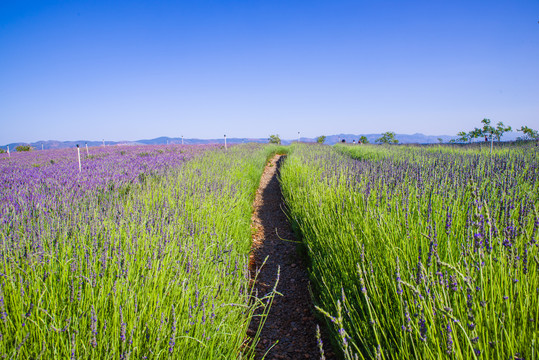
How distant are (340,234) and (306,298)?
1.06 metres

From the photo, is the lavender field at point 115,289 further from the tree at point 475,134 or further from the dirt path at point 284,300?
the tree at point 475,134

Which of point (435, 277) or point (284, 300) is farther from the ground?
point (435, 277)

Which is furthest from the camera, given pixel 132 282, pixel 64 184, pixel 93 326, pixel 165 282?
pixel 64 184

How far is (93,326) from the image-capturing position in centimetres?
106

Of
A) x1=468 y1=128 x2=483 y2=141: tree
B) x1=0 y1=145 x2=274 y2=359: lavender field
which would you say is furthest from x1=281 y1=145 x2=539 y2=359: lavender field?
x1=468 y1=128 x2=483 y2=141: tree

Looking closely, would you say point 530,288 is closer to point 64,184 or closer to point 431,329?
point 431,329

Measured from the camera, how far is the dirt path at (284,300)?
246 cm

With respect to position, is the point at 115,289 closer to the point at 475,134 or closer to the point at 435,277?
the point at 435,277

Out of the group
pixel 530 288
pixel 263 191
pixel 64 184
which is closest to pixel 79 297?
pixel 530 288

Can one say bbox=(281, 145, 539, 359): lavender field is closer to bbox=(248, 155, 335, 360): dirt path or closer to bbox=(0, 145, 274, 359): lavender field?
bbox=(248, 155, 335, 360): dirt path

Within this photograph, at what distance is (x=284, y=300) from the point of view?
10.5 ft

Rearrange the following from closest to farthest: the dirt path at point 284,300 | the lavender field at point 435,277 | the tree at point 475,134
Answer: the lavender field at point 435,277, the dirt path at point 284,300, the tree at point 475,134

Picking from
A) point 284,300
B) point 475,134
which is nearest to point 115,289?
point 284,300

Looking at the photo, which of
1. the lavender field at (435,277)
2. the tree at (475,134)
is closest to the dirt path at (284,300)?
the lavender field at (435,277)
